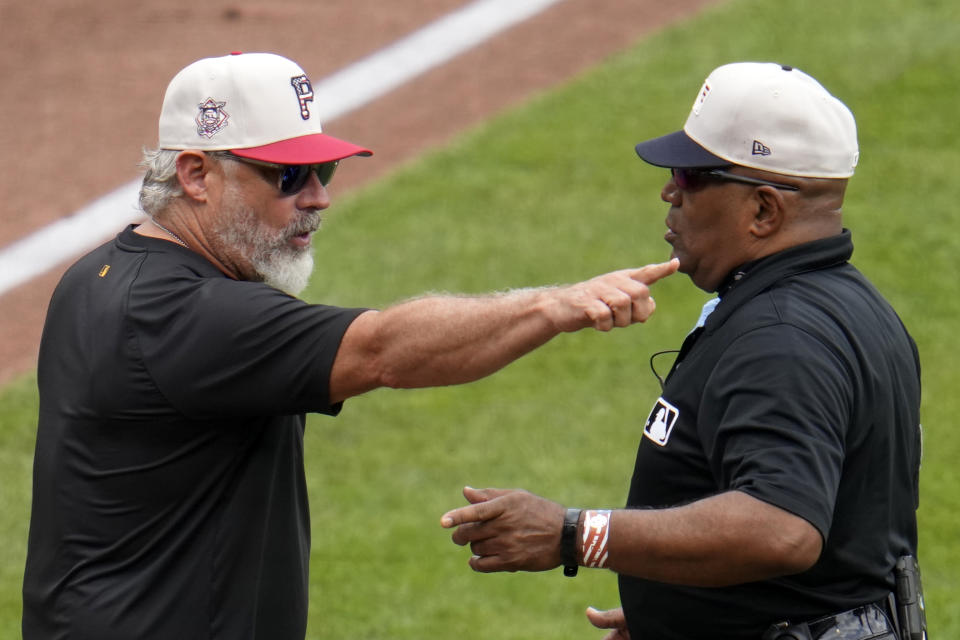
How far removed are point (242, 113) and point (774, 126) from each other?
4.42 feet

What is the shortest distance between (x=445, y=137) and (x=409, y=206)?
3.62ft

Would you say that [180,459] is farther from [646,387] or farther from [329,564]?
[646,387]

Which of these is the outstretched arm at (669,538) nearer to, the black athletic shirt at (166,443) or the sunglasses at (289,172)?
the black athletic shirt at (166,443)

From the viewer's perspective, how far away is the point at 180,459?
11.4 ft

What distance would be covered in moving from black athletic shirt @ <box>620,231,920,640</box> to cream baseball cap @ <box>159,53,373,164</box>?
44.8 inches

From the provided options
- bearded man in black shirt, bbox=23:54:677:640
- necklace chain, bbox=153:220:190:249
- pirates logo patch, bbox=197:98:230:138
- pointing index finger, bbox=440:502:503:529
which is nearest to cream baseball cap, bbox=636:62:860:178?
bearded man in black shirt, bbox=23:54:677:640

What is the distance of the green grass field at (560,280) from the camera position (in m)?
6.75

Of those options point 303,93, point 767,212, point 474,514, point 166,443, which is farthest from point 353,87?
point 474,514

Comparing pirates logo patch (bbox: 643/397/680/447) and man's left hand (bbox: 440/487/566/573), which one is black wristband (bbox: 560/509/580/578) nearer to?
man's left hand (bbox: 440/487/566/573)

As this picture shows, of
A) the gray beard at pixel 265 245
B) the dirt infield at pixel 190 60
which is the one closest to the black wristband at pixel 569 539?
the gray beard at pixel 265 245

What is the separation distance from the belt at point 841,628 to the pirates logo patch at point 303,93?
1.78m

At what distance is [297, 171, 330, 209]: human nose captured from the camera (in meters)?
3.78

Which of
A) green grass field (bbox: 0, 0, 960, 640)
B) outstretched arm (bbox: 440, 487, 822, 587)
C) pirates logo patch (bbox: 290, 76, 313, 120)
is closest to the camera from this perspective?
outstretched arm (bbox: 440, 487, 822, 587)

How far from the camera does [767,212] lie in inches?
144
